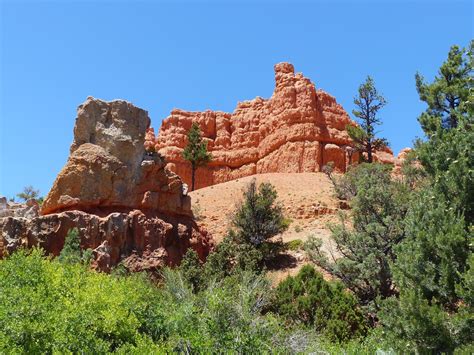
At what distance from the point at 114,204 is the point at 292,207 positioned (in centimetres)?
1644

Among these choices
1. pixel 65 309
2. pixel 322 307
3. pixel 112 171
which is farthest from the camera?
pixel 112 171

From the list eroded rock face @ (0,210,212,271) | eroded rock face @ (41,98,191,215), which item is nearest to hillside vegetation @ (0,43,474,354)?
eroded rock face @ (0,210,212,271)

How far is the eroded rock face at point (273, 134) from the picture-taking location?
59.3 meters

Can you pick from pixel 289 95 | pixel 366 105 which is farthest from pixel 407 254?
pixel 289 95

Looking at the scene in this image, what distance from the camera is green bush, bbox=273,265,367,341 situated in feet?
67.8

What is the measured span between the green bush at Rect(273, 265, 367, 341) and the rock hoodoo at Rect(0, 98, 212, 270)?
7.91 meters

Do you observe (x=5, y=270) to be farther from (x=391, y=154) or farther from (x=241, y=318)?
(x=391, y=154)

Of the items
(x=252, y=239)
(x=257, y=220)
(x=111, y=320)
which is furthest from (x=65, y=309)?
(x=257, y=220)

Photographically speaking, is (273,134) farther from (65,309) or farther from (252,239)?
(65,309)

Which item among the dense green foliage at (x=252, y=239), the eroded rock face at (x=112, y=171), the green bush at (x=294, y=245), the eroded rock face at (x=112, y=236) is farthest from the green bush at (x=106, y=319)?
the green bush at (x=294, y=245)

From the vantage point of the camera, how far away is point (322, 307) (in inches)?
845

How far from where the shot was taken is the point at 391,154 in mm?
A: 65562

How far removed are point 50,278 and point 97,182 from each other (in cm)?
1173

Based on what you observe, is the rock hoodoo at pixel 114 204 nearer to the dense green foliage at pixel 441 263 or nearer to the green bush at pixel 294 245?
the green bush at pixel 294 245
